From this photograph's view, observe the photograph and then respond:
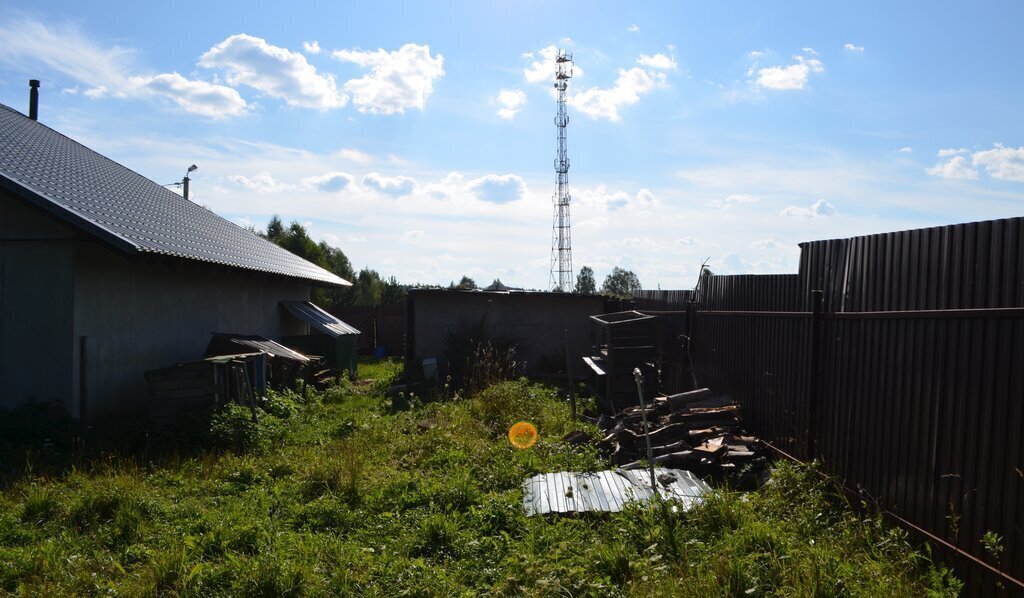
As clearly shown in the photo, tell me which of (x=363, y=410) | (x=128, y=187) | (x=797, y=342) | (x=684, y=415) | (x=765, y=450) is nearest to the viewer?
(x=797, y=342)

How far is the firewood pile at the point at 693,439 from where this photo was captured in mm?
7430

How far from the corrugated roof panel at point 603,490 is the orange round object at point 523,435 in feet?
5.30

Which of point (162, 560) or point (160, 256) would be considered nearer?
point (162, 560)

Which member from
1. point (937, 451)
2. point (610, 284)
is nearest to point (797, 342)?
point (937, 451)

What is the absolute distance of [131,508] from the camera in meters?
6.14

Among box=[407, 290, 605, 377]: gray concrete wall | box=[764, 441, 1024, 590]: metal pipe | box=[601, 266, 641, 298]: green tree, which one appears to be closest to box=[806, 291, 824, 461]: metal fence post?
box=[764, 441, 1024, 590]: metal pipe

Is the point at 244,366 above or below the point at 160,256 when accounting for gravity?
below

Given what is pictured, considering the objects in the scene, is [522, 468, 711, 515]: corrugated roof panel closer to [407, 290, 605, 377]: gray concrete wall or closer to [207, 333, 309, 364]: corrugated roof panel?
[207, 333, 309, 364]: corrugated roof panel

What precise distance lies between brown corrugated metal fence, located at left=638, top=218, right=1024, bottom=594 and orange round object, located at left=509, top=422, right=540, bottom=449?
3.04m

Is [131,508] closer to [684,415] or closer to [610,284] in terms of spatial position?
[684,415]

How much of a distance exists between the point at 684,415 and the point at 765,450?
1085 millimetres

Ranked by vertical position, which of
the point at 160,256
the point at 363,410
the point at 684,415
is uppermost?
the point at 160,256

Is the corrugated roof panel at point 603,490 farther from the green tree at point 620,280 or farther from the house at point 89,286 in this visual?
the green tree at point 620,280

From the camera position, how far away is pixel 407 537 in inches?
227
